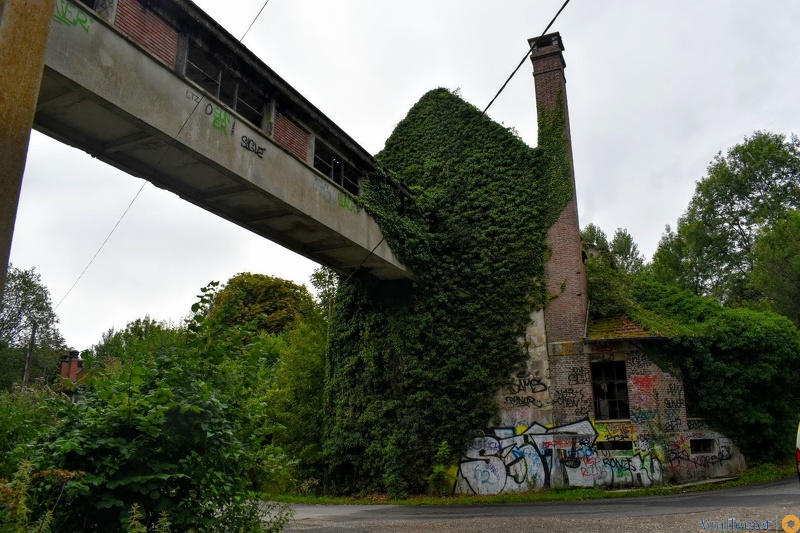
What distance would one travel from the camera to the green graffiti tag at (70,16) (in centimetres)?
819

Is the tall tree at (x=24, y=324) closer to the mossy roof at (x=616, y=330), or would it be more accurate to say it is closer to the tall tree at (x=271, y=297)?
the tall tree at (x=271, y=297)

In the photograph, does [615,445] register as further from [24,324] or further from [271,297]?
[24,324]

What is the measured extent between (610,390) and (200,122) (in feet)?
43.9

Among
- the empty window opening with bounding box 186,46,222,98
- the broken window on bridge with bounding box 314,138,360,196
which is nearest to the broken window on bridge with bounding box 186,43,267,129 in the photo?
the empty window opening with bounding box 186,46,222,98

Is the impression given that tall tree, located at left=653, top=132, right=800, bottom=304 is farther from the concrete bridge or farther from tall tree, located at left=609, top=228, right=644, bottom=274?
the concrete bridge

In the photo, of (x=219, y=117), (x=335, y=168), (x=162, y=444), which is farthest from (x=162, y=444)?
(x=335, y=168)

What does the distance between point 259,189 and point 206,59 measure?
289 cm

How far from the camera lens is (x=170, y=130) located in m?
9.90

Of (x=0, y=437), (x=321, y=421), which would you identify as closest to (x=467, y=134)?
(x=321, y=421)

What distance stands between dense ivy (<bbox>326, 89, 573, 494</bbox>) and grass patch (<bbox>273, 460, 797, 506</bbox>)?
754mm

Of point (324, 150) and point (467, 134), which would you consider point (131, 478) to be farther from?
point (467, 134)

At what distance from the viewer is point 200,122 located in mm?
10539

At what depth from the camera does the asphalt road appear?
9.04 meters

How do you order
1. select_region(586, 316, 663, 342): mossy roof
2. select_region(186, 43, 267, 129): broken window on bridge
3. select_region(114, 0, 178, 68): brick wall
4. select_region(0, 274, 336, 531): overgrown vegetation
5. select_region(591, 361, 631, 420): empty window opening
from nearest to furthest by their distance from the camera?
1. select_region(0, 274, 336, 531): overgrown vegetation
2. select_region(114, 0, 178, 68): brick wall
3. select_region(186, 43, 267, 129): broken window on bridge
4. select_region(586, 316, 663, 342): mossy roof
5. select_region(591, 361, 631, 420): empty window opening
